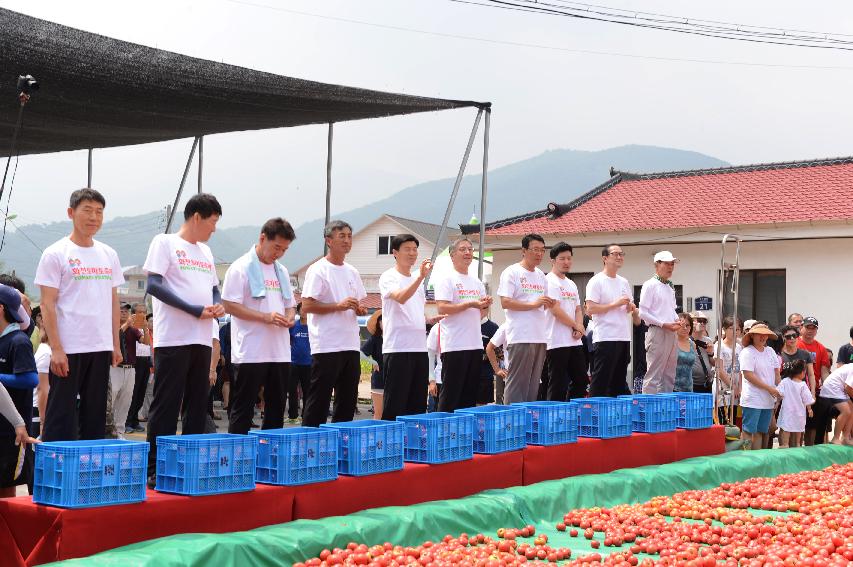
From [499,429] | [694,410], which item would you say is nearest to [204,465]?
[499,429]

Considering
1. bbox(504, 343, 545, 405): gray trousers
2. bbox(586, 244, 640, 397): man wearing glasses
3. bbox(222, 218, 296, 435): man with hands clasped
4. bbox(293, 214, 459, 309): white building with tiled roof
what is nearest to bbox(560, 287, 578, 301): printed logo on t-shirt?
Result: bbox(586, 244, 640, 397): man wearing glasses

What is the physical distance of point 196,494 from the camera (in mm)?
4520

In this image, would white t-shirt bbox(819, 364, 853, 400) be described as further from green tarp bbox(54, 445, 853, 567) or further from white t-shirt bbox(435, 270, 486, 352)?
white t-shirt bbox(435, 270, 486, 352)

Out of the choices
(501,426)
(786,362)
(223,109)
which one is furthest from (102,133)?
(786,362)

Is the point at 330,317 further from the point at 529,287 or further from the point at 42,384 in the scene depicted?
the point at 529,287

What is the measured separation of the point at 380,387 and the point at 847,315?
32.0 ft

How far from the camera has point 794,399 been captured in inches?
367

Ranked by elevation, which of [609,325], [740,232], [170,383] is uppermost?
[740,232]

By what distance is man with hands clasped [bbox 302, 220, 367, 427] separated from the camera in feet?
19.6

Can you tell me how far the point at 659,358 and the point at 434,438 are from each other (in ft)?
11.7

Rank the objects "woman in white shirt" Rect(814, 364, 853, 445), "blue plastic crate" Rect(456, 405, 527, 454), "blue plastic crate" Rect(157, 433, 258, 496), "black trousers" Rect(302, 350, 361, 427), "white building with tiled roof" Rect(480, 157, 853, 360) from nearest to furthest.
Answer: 1. "blue plastic crate" Rect(157, 433, 258, 496)
2. "black trousers" Rect(302, 350, 361, 427)
3. "blue plastic crate" Rect(456, 405, 527, 454)
4. "woman in white shirt" Rect(814, 364, 853, 445)
5. "white building with tiled roof" Rect(480, 157, 853, 360)

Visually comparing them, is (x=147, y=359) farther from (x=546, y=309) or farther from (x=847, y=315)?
(x=847, y=315)

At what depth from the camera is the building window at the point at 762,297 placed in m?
17.2

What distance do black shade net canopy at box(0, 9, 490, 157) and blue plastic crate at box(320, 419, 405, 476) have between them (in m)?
3.12
